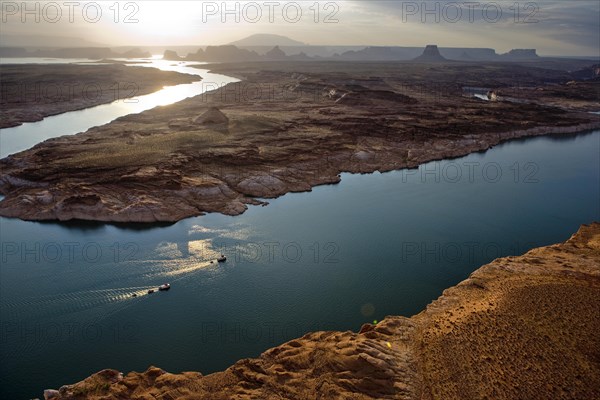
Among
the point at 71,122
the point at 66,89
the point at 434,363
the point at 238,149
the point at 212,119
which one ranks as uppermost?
the point at 66,89

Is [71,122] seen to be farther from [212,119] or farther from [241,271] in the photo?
[241,271]

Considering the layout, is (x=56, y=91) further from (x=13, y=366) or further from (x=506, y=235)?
(x=506, y=235)

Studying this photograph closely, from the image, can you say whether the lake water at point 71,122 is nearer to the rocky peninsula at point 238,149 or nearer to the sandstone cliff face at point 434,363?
the rocky peninsula at point 238,149

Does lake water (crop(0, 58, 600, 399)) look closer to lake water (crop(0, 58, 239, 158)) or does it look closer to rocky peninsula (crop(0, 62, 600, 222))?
rocky peninsula (crop(0, 62, 600, 222))

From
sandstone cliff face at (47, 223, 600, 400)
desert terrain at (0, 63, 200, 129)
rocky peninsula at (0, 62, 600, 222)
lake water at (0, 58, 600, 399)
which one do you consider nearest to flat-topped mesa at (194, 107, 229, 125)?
rocky peninsula at (0, 62, 600, 222)

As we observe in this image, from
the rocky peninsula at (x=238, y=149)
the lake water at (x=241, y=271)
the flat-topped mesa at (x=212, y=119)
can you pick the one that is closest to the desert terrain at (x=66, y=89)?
the rocky peninsula at (x=238, y=149)

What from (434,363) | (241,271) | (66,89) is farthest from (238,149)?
(66,89)

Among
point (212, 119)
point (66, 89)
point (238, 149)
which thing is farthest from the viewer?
point (66, 89)
